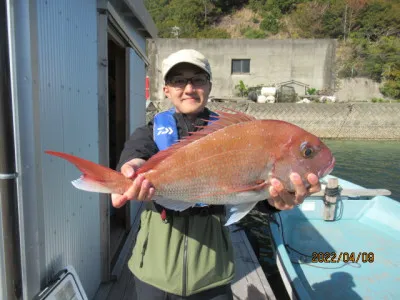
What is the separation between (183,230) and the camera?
6.69 ft

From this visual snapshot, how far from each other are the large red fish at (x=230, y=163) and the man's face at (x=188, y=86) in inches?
10.2

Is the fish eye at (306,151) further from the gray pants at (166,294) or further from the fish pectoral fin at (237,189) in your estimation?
the gray pants at (166,294)

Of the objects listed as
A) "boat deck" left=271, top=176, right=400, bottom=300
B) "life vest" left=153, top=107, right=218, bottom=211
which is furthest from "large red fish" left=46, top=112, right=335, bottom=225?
"boat deck" left=271, top=176, right=400, bottom=300

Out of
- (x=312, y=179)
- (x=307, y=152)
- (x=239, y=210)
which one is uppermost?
(x=307, y=152)

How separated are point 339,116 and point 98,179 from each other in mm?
22923

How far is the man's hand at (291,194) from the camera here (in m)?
1.85

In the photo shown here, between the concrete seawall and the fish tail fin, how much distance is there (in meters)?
20.4

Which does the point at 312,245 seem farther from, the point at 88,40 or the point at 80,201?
the point at 88,40

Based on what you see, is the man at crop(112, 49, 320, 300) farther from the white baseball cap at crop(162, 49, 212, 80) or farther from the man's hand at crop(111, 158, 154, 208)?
the man's hand at crop(111, 158, 154, 208)

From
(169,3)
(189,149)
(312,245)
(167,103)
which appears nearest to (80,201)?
(189,149)

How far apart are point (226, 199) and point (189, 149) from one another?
374 mm
